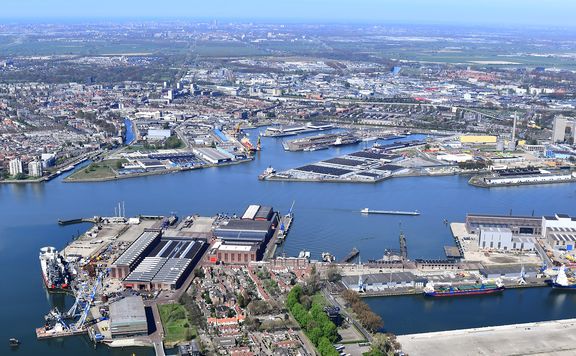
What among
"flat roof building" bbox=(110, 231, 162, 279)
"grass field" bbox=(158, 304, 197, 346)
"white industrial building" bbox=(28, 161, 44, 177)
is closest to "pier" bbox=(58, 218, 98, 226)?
"flat roof building" bbox=(110, 231, 162, 279)

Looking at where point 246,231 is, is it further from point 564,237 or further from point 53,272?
point 564,237

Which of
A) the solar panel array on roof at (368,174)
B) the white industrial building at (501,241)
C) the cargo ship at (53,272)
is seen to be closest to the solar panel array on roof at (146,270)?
the cargo ship at (53,272)

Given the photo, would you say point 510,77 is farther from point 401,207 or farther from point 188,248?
point 188,248

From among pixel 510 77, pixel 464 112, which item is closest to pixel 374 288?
pixel 464 112

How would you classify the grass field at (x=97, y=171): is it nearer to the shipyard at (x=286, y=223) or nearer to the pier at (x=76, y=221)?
the shipyard at (x=286, y=223)

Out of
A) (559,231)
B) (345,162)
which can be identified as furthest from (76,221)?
(559,231)

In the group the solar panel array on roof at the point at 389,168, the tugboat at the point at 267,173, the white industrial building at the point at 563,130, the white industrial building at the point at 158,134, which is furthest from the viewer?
the white industrial building at the point at 158,134
